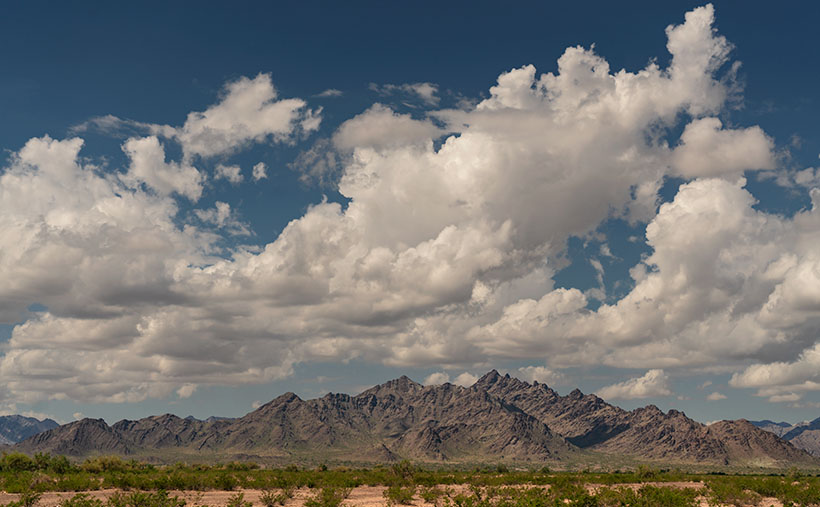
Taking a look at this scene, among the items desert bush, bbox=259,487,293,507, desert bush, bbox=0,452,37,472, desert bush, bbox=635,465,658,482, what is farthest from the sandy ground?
desert bush, bbox=635,465,658,482

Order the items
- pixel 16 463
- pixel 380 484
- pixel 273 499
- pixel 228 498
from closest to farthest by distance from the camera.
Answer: pixel 273 499 < pixel 228 498 < pixel 380 484 < pixel 16 463

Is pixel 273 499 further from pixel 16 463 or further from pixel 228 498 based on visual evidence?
pixel 16 463

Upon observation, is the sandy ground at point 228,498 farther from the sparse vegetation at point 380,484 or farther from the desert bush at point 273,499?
the sparse vegetation at point 380,484

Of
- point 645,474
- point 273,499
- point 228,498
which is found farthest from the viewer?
point 645,474

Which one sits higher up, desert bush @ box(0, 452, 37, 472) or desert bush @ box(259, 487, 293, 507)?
desert bush @ box(0, 452, 37, 472)

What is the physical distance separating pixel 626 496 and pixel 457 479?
37893 millimetres

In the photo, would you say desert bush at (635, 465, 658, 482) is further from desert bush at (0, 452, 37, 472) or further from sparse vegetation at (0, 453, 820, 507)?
desert bush at (0, 452, 37, 472)

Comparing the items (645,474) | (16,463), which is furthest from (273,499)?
(645,474)

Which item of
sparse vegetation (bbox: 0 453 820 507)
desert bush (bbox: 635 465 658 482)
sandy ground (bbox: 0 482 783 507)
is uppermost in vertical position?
desert bush (bbox: 635 465 658 482)

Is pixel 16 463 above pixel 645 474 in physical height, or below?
above

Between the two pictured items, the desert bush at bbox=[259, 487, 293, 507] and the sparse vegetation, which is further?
the desert bush at bbox=[259, 487, 293, 507]

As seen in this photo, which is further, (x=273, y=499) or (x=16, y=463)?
(x=16, y=463)

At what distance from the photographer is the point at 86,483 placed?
6581 cm

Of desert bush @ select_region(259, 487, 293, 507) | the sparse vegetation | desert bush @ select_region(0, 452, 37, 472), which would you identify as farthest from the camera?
desert bush @ select_region(0, 452, 37, 472)
